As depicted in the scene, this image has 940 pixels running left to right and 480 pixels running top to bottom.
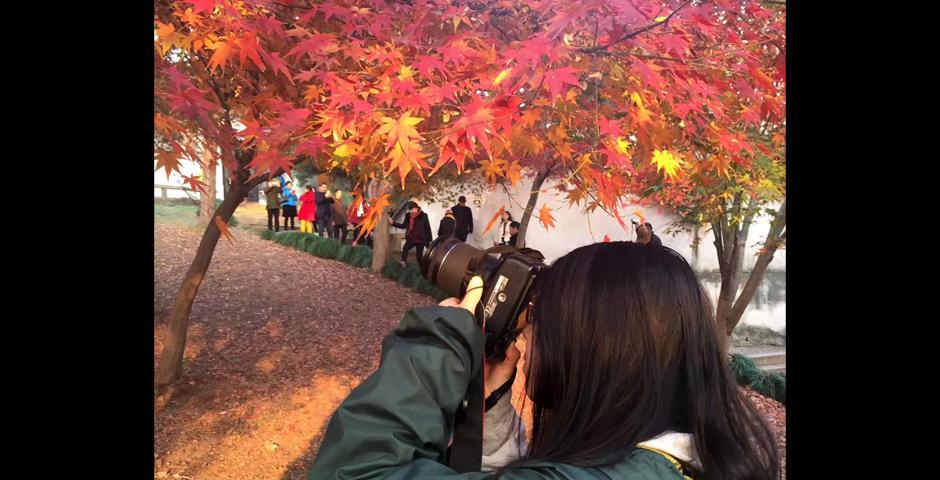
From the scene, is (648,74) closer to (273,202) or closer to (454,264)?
(454,264)

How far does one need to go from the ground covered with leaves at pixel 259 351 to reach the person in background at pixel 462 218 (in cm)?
27

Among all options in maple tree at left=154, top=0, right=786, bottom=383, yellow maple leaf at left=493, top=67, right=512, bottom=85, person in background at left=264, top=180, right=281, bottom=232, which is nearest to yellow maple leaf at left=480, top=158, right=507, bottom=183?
maple tree at left=154, top=0, right=786, bottom=383

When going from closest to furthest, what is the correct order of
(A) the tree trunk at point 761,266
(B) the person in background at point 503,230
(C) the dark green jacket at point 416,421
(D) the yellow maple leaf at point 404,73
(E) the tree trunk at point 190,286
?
(C) the dark green jacket at point 416,421 → (D) the yellow maple leaf at point 404,73 → (E) the tree trunk at point 190,286 → (B) the person in background at point 503,230 → (A) the tree trunk at point 761,266

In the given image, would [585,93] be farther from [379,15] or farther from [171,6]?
[171,6]

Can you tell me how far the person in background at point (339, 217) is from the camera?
1.51 m

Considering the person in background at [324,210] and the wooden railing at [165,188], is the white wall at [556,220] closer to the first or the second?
the person in background at [324,210]

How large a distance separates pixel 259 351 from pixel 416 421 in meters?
1.07

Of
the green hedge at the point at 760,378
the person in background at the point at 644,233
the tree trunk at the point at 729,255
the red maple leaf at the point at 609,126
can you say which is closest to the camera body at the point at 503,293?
the red maple leaf at the point at 609,126

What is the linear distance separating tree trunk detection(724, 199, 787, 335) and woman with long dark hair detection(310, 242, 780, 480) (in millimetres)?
1340

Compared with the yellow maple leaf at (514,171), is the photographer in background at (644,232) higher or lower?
lower

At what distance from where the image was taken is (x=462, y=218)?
60.3 inches

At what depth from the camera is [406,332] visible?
0.57 metres

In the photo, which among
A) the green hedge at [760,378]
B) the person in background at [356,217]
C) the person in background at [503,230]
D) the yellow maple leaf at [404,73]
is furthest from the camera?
the green hedge at [760,378]
